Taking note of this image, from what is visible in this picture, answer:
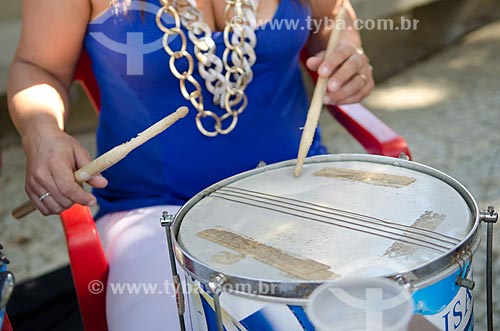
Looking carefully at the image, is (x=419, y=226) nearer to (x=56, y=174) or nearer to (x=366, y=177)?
(x=366, y=177)

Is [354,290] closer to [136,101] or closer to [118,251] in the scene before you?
[118,251]

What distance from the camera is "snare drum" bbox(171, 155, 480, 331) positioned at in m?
0.69

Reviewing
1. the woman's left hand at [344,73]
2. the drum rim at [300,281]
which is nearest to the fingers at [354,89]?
the woman's left hand at [344,73]

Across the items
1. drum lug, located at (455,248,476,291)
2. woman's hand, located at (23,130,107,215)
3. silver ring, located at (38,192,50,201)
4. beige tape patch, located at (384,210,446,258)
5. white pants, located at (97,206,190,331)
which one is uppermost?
woman's hand, located at (23,130,107,215)

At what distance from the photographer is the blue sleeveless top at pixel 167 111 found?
3.59 ft

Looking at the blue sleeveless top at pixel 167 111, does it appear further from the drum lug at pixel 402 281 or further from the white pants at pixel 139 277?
the drum lug at pixel 402 281

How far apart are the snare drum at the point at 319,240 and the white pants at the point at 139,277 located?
0.50 ft

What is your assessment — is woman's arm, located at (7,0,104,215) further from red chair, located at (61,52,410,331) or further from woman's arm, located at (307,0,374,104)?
woman's arm, located at (307,0,374,104)

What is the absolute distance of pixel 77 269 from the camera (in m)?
1.01

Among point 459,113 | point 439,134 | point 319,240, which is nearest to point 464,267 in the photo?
point 319,240

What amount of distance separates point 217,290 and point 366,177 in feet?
1.05

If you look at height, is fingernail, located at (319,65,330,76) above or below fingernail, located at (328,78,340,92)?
above

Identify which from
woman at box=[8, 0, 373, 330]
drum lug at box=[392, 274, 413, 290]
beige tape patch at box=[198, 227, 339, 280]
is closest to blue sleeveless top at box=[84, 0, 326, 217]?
woman at box=[8, 0, 373, 330]

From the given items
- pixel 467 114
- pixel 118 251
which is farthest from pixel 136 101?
pixel 467 114
